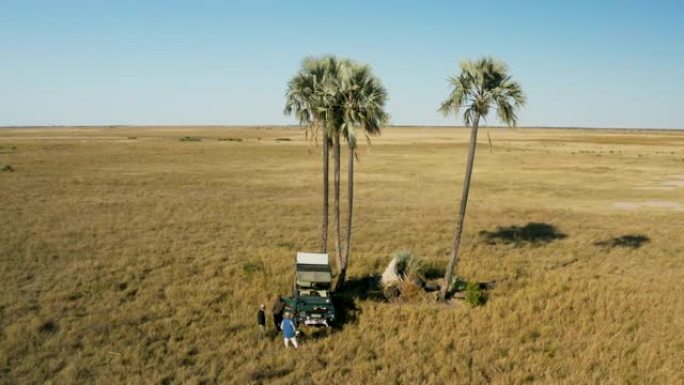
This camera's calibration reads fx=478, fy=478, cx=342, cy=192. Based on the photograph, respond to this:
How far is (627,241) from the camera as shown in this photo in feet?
98.9

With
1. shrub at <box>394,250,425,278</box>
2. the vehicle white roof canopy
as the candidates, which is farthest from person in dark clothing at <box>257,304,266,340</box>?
shrub at <box>394,250,425,278</box>

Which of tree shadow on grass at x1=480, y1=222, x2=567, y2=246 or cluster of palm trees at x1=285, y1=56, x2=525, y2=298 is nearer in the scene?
cluster of palm trees at x1=285, y1=56, x2=525, y2=298

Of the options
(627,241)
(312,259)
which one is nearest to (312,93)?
(312,259)

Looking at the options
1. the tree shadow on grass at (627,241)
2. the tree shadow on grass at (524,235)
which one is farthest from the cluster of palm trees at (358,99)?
the tree shadow on grass at (627,241)

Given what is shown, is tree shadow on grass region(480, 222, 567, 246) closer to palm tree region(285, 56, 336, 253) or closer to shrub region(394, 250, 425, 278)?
shrub region(394, 250, 425, 278)

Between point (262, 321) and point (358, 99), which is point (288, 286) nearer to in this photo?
point (262, 321)

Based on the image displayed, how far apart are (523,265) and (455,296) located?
21.0ft

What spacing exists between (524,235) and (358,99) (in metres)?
17.8

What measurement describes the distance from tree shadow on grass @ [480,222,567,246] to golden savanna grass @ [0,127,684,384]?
20.6 inches

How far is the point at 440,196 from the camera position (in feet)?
159

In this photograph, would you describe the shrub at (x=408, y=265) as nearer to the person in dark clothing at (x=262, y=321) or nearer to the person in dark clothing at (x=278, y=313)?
the person in dark clothing at (x=278, y=313)

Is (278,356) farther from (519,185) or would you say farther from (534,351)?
(519,185)

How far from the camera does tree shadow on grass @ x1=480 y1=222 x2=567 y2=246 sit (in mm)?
29953

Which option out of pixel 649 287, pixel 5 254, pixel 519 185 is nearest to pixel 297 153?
pixel 519 185
